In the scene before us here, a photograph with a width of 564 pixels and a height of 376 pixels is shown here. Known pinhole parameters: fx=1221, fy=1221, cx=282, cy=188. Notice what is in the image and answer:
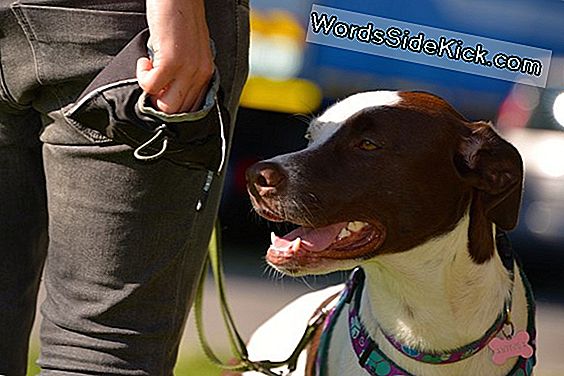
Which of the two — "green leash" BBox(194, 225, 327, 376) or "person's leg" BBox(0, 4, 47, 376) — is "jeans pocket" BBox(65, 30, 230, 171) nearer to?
"person's leg" BBox(0, 4, 47, 376)

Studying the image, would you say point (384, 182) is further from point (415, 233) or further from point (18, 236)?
point (18, 236)

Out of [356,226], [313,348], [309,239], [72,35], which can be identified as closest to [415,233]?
[356,226]

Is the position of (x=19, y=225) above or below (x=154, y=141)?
below

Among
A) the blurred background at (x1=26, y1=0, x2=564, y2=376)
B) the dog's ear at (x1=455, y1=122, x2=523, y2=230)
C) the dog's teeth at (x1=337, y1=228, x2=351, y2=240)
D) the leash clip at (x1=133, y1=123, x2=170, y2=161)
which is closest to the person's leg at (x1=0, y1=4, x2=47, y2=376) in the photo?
the leash clip at (x1=133, y1=123, x2=170, y2=161)

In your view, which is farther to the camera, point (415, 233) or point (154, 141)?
point (415, 233)

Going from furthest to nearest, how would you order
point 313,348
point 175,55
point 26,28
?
1. point 313,348
2. point 26,28
3. point 175,55

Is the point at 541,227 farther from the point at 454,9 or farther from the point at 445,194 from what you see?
the point at 445,194

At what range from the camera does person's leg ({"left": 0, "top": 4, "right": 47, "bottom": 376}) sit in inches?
94.4

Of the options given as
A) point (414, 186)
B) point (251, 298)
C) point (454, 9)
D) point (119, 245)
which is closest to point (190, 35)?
point (119, 245)

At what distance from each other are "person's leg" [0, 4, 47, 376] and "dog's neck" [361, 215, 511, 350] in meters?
0.77

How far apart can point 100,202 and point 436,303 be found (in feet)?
3.04

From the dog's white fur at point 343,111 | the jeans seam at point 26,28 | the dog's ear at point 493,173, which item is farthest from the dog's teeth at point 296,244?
the jeans seam at point 26,28

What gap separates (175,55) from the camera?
208 cm

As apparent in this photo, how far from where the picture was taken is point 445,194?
2.80 m
